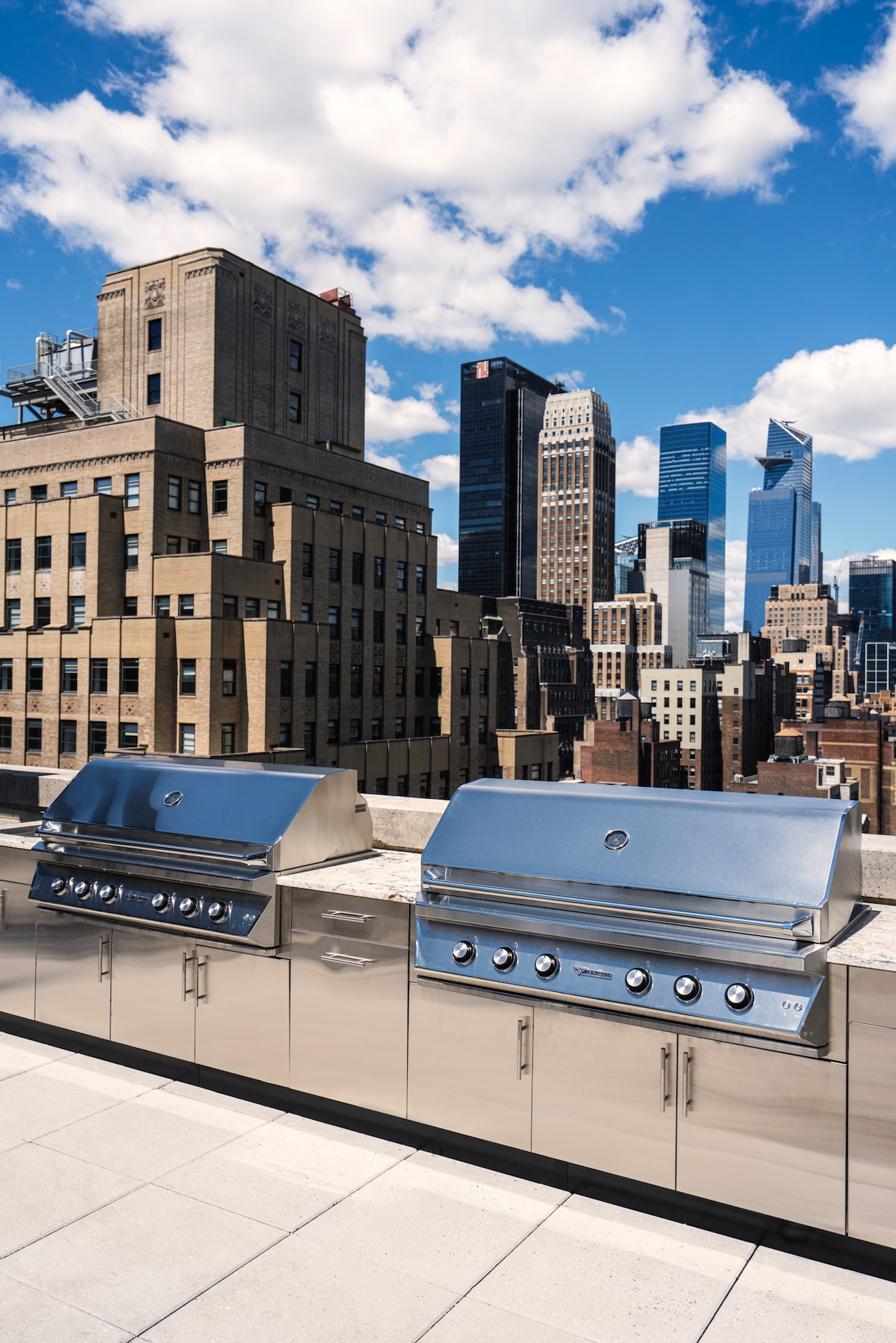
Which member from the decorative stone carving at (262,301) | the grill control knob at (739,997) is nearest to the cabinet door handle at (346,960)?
the grill control knob at (739,997)

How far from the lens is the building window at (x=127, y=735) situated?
132ft

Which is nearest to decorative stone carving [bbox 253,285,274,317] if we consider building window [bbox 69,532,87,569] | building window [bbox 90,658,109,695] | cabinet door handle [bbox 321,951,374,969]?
building window [bbox 69,532,87,569]

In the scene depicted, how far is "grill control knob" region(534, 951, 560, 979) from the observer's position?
16.9ft

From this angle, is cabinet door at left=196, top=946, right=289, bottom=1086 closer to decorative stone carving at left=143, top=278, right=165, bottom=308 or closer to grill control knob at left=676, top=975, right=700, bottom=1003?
grill control knob at left=676, top=975, right=700, bottom=1003

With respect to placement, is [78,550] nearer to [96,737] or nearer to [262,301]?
[96,737]

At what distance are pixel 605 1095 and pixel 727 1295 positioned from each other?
1023 millimetres

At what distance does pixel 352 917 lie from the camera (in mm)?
5953

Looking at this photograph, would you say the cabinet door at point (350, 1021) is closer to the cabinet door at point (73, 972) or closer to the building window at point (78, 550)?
the cabinet door at point (73, 972)

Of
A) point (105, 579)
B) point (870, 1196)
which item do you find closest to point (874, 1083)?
point (870, 1196)

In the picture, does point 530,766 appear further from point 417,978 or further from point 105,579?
point 417,978

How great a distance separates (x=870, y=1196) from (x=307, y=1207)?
286 cm

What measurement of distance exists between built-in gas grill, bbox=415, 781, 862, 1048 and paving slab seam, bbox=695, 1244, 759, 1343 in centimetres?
112

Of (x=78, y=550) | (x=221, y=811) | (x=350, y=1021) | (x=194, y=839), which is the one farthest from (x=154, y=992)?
(x=78, y=550)

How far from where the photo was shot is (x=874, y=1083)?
440 centimetres
